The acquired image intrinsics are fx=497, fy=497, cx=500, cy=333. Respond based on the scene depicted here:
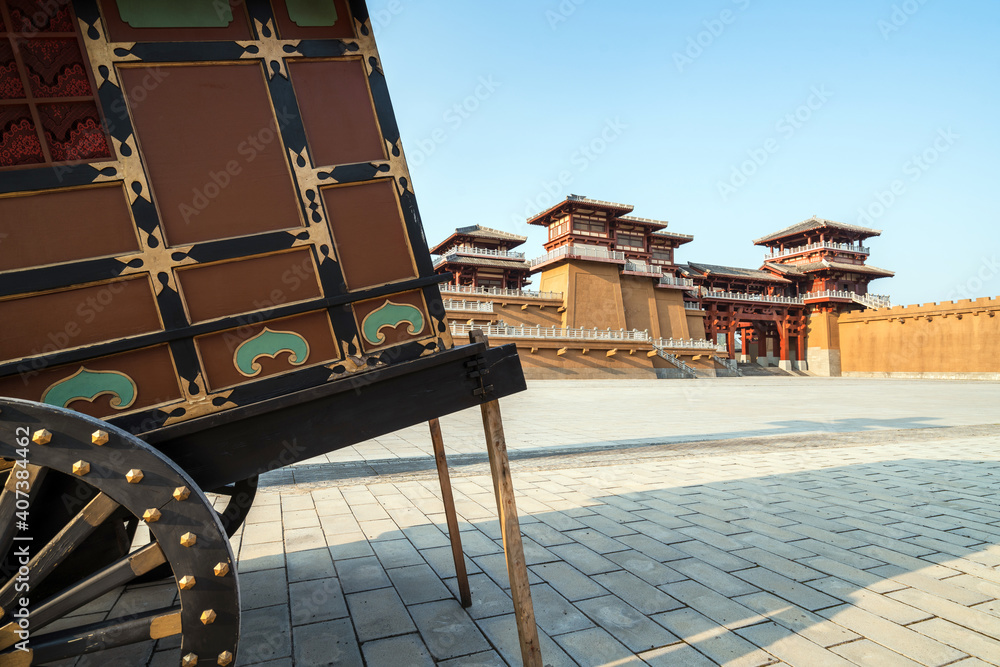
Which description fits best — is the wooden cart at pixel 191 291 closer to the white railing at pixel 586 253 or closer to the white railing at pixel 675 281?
the white railing at pixel 586 253

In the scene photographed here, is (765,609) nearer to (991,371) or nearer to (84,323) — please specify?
(84,323)

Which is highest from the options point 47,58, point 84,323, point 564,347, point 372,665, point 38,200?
point 47,58

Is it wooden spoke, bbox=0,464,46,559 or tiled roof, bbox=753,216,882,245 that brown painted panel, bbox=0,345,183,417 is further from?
tiled roof, bbox=753,216,882,245

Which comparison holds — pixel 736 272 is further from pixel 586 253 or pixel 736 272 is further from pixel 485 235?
pixel 485 235

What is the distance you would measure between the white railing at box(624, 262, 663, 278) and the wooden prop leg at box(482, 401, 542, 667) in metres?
29.4

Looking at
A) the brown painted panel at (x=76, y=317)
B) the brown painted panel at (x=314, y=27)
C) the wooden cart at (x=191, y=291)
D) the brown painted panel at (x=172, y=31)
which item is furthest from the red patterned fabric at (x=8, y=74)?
the brown painted panel at (x=314, y=27)

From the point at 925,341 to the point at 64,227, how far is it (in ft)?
123

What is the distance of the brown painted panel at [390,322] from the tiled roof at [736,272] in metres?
35.1

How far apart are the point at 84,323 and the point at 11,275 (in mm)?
210

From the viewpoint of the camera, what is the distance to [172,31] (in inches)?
63.4

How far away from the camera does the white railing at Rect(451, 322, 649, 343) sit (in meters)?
22.8

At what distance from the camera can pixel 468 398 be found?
71.8 inches

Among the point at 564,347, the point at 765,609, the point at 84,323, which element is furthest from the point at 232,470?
the point at 564,347

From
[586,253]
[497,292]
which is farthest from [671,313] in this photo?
[497,292]
